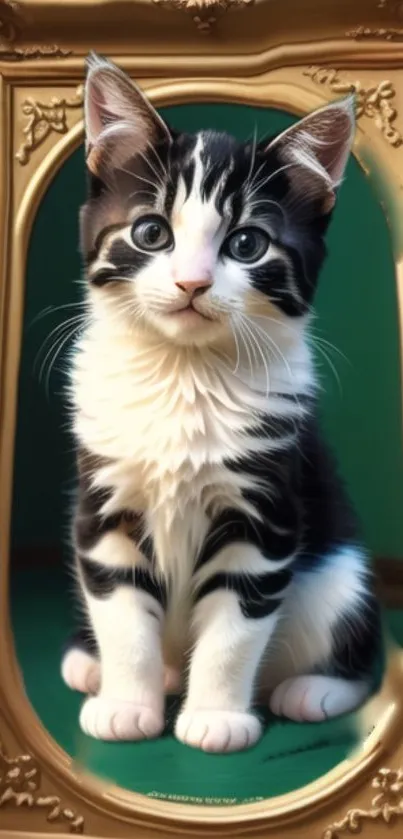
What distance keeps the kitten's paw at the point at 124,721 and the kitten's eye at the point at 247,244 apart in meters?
0.47

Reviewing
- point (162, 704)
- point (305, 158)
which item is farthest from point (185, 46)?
point (162, 704)

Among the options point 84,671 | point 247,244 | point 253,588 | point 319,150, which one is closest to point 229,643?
point 253,588

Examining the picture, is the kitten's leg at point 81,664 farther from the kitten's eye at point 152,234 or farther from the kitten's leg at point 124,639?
the kitten's eye at point 152,234

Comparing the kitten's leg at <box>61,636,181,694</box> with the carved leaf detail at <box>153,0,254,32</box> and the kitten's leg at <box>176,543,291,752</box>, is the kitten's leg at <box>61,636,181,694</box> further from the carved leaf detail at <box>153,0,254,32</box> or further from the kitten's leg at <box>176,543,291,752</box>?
the carved leaf detail at <box>153,0,254,32</box>

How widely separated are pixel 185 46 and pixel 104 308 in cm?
34

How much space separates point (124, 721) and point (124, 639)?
0.26 ft

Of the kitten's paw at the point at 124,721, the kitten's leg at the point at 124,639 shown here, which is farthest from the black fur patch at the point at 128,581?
the kitten's paw at the point at 124,721

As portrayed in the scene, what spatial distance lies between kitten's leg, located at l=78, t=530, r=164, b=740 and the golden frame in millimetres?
80

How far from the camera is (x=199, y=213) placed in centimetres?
86

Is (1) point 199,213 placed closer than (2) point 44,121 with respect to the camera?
Yes

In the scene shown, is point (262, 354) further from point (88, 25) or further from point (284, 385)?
point (88, 25)

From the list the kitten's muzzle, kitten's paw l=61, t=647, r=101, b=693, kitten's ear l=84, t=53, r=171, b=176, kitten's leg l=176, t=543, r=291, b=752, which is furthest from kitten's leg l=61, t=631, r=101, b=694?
kitten's ear l=84, t=53, r=171, b=176

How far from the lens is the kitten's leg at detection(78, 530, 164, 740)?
0.84m

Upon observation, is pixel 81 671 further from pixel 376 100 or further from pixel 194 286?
pixel 376 100
